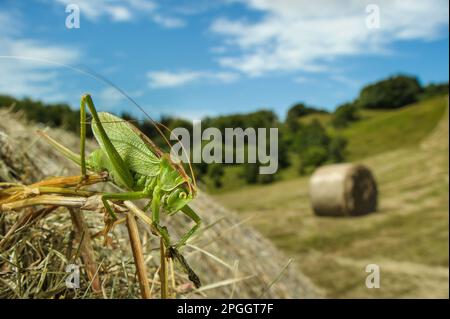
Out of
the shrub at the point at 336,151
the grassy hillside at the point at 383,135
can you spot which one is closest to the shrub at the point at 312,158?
the shrub at the point at 336,151

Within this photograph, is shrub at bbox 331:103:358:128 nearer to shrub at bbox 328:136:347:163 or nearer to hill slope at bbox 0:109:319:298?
shrub at bbox 328:136:347:163

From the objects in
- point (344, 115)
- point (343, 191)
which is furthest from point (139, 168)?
point (344, 115)

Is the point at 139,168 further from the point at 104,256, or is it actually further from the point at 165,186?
the point at 104,256

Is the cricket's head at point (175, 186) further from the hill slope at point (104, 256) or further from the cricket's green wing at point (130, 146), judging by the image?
the hill slope at point (104, 256)

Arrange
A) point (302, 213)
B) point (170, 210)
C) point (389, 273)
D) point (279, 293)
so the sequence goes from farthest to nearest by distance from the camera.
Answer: point (302, 213) < point (389, 273) < point (279, 293) < point (170, 210)

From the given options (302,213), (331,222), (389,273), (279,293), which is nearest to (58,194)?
(279,293)

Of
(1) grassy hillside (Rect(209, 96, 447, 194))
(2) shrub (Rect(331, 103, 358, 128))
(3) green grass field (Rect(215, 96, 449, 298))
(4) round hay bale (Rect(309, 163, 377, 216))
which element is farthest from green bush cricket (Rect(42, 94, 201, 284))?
(2) shrub (Rect(331, 103, 358, 128))
